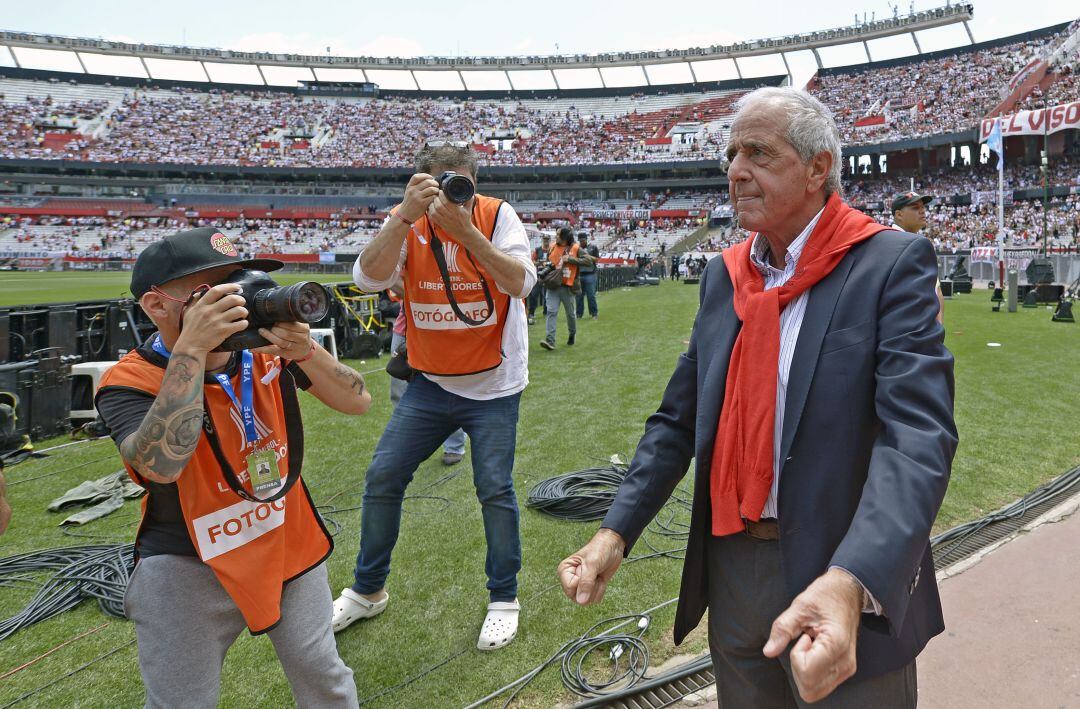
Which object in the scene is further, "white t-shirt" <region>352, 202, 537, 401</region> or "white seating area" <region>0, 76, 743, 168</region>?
"white seating area" <region>0, 76, 743, 168</region>

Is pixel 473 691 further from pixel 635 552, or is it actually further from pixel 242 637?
pixel 635 552

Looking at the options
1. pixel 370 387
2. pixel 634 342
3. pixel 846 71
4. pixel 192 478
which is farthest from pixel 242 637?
pixel 846 71

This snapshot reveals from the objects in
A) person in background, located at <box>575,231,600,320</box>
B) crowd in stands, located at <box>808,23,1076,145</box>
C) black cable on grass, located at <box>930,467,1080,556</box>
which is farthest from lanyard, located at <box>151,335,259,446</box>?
crowd in stands, located at <box>808,23,1076,145</box>

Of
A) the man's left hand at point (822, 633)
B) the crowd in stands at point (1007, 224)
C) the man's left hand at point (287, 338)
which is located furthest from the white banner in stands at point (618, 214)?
the man's left hand at point (822, 633)

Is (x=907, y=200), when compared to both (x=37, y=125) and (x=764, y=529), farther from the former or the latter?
(x=37, y=125)

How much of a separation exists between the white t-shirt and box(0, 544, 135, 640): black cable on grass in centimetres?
177

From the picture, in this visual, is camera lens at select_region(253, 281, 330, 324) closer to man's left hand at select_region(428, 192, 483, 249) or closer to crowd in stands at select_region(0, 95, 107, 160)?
man's left hand at select_region(428, 192, 483, 249)

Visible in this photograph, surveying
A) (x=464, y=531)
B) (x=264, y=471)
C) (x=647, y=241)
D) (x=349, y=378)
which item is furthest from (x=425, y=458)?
(x=647, y=241)

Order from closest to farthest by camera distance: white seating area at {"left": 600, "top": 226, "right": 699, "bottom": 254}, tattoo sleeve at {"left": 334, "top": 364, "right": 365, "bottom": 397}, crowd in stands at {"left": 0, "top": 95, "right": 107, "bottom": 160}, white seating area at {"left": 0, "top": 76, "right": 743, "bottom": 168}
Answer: tattoo sleeve at {"left": 334, "top": 364, "right": 365, "bottom": 397} < white seating area at {"left": 600, "top": 226, "right": 699, "bottom": 254} < crowd in stands at {"left": 0, "top": 95, "right": 107, "bottom": 160} < white seating area at {"left": 0, "top": 76, "right": 743, "bottom": 168}

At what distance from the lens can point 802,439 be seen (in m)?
1.42

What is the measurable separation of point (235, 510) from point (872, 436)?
1.61 metres

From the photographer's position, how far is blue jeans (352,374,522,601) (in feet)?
10.0

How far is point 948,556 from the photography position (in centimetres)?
370

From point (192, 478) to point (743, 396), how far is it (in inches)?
56.8
